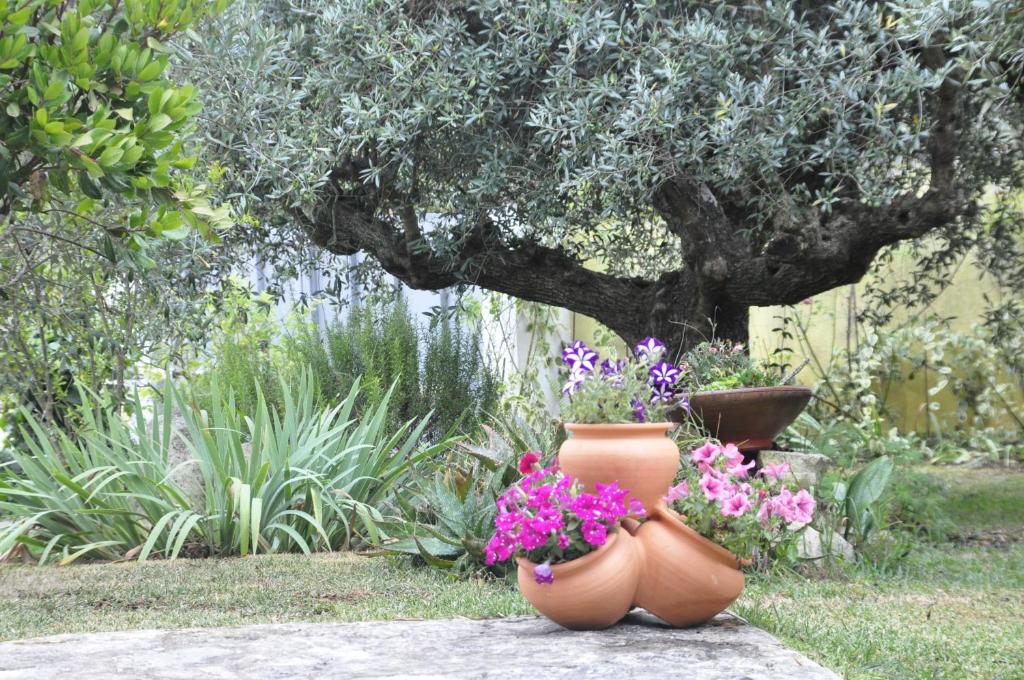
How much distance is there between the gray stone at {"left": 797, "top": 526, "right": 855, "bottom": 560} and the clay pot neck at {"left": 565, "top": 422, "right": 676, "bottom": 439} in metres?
1.67

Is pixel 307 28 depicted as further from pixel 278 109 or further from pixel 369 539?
pixel 369 539

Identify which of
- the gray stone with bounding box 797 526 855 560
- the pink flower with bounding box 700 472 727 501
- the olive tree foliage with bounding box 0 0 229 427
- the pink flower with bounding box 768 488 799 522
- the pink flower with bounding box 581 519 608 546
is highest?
the olive tree foliage with bounding box 0 0 229 427

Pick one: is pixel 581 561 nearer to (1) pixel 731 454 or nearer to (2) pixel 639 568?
(2) pixel 639 568

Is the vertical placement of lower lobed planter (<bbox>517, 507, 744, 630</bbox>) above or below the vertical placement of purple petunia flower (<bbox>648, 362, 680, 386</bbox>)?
below

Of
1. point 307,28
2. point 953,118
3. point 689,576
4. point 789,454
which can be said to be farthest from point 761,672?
point 307,28

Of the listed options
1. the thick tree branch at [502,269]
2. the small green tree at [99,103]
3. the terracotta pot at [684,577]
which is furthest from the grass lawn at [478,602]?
the thick tree branch at [502,269]

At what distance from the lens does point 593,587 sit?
3248 mm

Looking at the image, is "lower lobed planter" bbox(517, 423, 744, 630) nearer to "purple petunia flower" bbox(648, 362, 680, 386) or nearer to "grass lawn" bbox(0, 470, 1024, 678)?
A: "grass lawn" bbox(0, 470, 1024, 678)

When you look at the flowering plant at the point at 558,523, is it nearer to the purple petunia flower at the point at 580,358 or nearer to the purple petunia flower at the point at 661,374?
the purple petunia flower at the point at 580,358

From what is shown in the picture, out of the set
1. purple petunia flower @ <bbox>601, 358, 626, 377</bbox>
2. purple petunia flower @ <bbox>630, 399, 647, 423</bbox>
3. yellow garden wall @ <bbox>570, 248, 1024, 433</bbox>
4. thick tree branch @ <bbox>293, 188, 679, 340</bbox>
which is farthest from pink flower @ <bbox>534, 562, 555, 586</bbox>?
yellow garden wall @ <bbox>570, 248, 1024, 433</bbox>

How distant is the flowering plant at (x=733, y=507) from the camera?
3365mm

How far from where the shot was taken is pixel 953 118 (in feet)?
18.0

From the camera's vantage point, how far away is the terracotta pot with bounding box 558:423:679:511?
3.46 m

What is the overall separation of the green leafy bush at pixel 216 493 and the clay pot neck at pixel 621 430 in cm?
209
